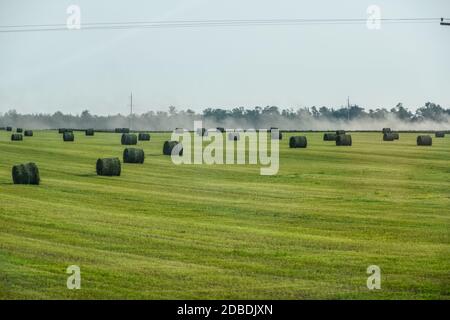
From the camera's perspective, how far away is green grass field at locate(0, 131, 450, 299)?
15797 mm

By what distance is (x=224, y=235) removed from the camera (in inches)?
862

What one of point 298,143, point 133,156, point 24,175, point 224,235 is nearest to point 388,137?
point 298,143

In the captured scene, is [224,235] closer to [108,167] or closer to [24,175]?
[24,175]

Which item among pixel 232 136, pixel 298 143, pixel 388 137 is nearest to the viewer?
pixel 298 143

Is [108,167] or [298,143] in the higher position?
[298,143]

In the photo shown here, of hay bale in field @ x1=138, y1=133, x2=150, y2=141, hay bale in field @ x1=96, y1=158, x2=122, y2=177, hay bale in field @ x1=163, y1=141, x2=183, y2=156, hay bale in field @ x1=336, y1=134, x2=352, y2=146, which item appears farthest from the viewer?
hay bale in field @ x1=138, y1=133, x2=150, y2=141

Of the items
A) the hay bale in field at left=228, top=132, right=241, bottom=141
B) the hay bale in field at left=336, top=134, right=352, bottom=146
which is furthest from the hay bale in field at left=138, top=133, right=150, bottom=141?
the hay bale in field at left=336, top=134, right=352, bottom=146

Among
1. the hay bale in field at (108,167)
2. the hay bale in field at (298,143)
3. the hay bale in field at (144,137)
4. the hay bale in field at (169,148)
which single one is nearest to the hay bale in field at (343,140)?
the hay bale in field at (298,143)

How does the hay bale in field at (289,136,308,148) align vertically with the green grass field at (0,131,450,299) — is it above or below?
above

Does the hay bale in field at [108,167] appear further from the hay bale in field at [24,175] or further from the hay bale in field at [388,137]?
the hay bale in field at [388,137]

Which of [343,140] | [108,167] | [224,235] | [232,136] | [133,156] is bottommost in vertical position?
[224,235]

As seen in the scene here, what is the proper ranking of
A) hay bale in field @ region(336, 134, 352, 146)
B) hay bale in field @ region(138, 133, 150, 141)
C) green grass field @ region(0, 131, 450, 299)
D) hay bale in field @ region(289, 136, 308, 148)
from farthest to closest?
hay bale in field @ region(138, 133, 150, 141) < hay bale in field @ region(336, 134, 352, 146) < hay bale in field @ region(289, 136, 308, 148) < green grass field @ region(0, 131, 450, 299)

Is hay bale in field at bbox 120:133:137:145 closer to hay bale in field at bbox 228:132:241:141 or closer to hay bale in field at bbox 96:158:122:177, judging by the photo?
hay bale in field at bbox 228:132:241:141
